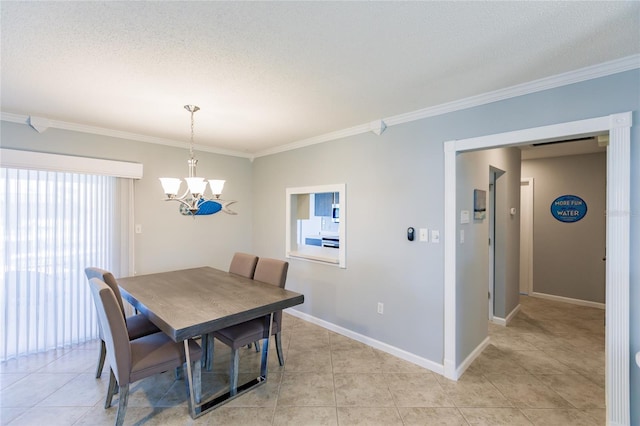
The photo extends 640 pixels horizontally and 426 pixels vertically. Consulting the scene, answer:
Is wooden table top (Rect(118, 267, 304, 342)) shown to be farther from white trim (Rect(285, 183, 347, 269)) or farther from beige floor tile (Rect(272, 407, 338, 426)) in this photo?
white trim (Rect(285, 183, 347, 269))

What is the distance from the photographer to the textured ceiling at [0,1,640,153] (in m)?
1.38

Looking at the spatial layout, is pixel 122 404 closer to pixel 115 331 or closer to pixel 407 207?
pixel 115 331

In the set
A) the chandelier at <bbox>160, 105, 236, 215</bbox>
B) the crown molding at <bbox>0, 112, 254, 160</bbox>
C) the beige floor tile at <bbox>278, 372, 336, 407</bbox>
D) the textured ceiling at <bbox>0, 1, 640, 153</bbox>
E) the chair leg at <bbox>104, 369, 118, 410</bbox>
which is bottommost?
the beige floor tile at <bbox>278, 372, 336, 407</bbox>

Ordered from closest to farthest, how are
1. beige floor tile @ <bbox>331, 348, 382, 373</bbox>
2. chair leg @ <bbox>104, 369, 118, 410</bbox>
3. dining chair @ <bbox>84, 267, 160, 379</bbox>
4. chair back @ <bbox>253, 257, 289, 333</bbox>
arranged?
chair leg @ <bbox>104, 369, 118, 410</bbox> → dining chair @ <bbox>84, 267, 160, 379</bbox> → beige floor tile @ <bbox>331, 348, 382, 373</bbox> → chair back @ <bbox>253, 257, 289, 333</bbox>

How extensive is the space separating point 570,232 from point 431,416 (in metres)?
4.41

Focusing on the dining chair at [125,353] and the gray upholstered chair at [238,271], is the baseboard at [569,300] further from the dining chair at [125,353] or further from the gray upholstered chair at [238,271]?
the dining chair at [125,353]

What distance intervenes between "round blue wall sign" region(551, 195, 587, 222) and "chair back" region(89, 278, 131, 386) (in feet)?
20.0

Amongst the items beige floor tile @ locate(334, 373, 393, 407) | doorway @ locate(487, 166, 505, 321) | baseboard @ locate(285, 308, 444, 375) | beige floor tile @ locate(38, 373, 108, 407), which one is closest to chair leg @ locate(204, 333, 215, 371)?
beige floor tile @ locate(38, 373, 108, 407)

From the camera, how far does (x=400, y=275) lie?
2908 millimetres

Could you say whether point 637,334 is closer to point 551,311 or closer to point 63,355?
point 551,311

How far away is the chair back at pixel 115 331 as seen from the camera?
1744mm

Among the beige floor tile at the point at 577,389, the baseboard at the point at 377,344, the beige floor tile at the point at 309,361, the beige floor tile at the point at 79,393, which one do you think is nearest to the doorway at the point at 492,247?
the beige floor tile at the point at 577,389

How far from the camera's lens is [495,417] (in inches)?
79.9

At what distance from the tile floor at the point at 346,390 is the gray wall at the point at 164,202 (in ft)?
4.21
